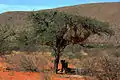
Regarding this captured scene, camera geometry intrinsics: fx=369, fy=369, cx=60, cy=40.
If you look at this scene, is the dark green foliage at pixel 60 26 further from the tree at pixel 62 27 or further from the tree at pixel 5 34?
the tree at pixel 5 34

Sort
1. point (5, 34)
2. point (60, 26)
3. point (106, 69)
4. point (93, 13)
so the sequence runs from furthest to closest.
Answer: point (93, 13), point (5, 34), point (60, 26), point (106, 69)

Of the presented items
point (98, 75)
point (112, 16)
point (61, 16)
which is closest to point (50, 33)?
point (61, 16)

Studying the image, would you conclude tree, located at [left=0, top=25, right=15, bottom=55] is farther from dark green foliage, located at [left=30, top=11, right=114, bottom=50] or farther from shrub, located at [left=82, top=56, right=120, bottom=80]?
shrub, located at [left=82, top=56, right=120, bottom=80]

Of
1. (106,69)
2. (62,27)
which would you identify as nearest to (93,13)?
(62,27)

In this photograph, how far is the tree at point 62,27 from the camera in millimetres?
27344

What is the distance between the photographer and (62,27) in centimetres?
2728

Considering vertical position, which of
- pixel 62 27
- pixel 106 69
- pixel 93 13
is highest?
pixel 93 13

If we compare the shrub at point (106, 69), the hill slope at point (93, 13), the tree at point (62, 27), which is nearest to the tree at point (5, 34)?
the tree at point (62, 27)

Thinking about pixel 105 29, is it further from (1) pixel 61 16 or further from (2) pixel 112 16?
(2) pixel 112 16

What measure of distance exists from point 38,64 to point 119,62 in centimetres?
1921

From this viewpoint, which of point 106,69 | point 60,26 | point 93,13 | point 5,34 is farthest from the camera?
point 93,13

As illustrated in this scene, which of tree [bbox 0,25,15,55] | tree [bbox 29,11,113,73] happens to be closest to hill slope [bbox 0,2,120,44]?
tree [bbox 0,25,15,55]

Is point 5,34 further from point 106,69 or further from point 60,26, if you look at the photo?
point 106,69

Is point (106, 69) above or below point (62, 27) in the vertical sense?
below
